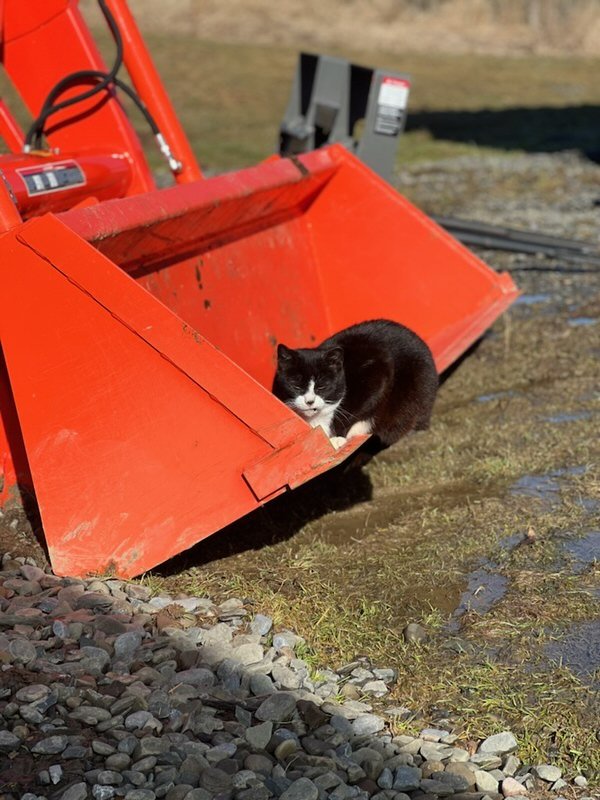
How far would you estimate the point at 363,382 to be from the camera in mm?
4383

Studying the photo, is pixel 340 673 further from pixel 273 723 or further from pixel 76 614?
pixel 76 614

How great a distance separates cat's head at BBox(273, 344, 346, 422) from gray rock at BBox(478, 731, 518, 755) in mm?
1633

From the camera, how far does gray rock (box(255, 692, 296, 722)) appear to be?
2.92m

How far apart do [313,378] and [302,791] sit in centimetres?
188

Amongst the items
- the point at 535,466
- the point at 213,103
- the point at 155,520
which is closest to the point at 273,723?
the point at 155,520

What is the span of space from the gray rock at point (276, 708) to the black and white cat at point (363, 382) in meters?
1.37

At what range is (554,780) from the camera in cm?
274

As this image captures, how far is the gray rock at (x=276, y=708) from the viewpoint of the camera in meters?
2.92

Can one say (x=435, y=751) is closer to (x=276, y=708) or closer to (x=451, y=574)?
(x=276, y=708)

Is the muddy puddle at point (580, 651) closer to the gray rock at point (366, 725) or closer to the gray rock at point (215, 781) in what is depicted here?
the gray rock at point (366, 725)

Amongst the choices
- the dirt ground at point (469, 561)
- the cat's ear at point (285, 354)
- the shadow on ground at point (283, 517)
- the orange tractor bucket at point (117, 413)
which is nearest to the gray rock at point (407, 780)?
the dirt ground at point (469, 561)

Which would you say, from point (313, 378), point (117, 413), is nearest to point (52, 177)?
point (313, 378)

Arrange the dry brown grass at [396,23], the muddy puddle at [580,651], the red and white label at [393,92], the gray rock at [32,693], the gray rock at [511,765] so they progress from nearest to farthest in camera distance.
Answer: the gray rock at [511,765]
the gray rock at [32,693]
the muddy puddle at [580,651]
the red and white label at [393,92]
the dry brown grass at [396,23]

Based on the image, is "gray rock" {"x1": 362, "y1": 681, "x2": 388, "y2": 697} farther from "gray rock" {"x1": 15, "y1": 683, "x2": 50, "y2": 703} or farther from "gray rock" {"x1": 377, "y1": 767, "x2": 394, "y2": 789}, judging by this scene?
"gray rock" {"x1": 15, "y1": 683, "x2": 50, "y2": 703}
